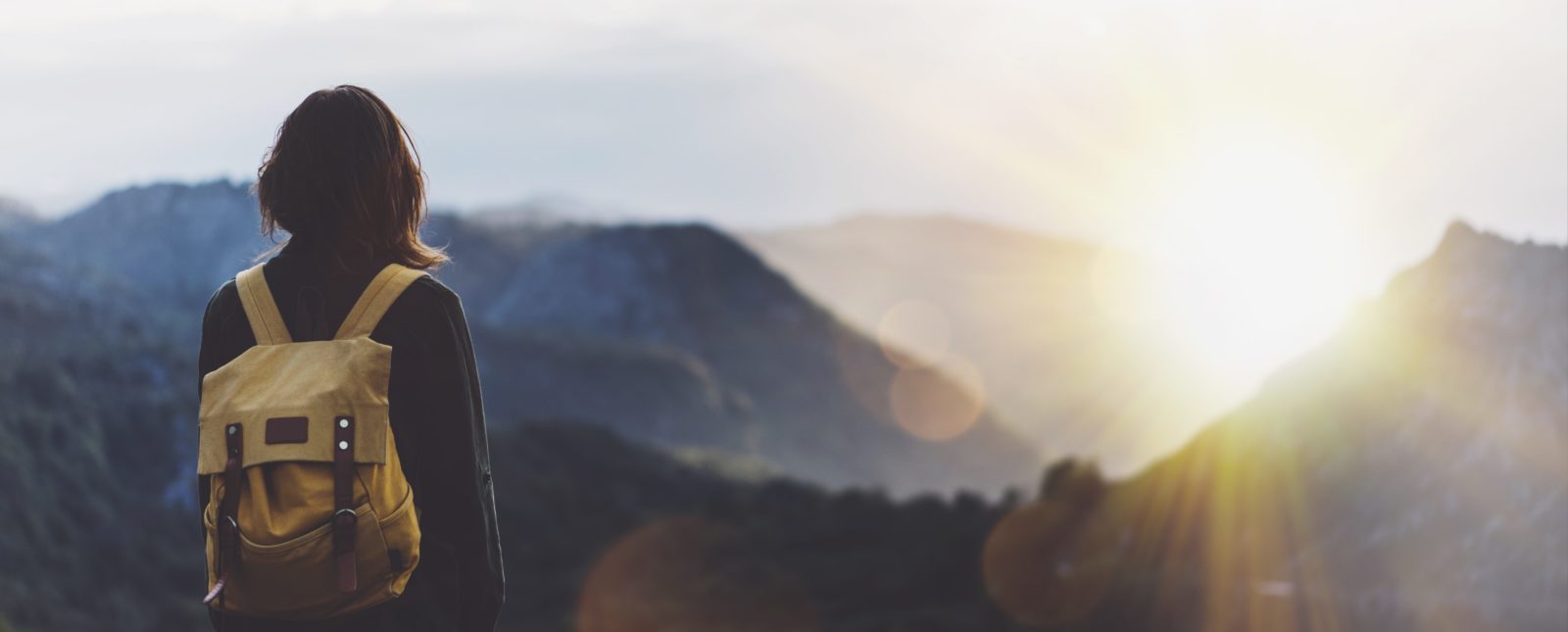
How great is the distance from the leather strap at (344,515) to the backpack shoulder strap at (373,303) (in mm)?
293

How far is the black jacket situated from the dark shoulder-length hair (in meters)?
0.06

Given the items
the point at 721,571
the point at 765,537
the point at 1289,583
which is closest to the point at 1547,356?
the point at 1289,583

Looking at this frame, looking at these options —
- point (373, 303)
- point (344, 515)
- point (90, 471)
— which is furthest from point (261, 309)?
point (90, 471)

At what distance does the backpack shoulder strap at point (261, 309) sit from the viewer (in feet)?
12.5

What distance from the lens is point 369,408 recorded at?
12.0ft

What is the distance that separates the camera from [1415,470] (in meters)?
8.48

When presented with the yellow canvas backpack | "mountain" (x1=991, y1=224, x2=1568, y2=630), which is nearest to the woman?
the yellow canvas backpack

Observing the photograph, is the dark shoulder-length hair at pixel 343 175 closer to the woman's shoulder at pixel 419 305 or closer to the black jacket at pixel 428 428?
the black jacket at pixel 428 428

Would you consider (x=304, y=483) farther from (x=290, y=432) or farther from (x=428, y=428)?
(x=428, y=428)

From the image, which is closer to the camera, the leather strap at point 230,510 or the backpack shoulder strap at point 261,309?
the leather strap at point 230,510

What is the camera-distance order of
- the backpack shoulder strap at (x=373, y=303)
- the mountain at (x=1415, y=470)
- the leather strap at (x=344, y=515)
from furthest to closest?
1. the mountain at (x=1415, y=470)
2. the backpack shoulder strap at (x=373, y=303)
3. the leather strap at (x=344, y=515)

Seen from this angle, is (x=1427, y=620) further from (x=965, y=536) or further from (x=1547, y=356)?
(x=965, y=536)

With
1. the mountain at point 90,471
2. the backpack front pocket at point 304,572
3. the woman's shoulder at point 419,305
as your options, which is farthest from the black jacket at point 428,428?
the mountain at point 90,471

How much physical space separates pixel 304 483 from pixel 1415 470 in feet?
23.0
